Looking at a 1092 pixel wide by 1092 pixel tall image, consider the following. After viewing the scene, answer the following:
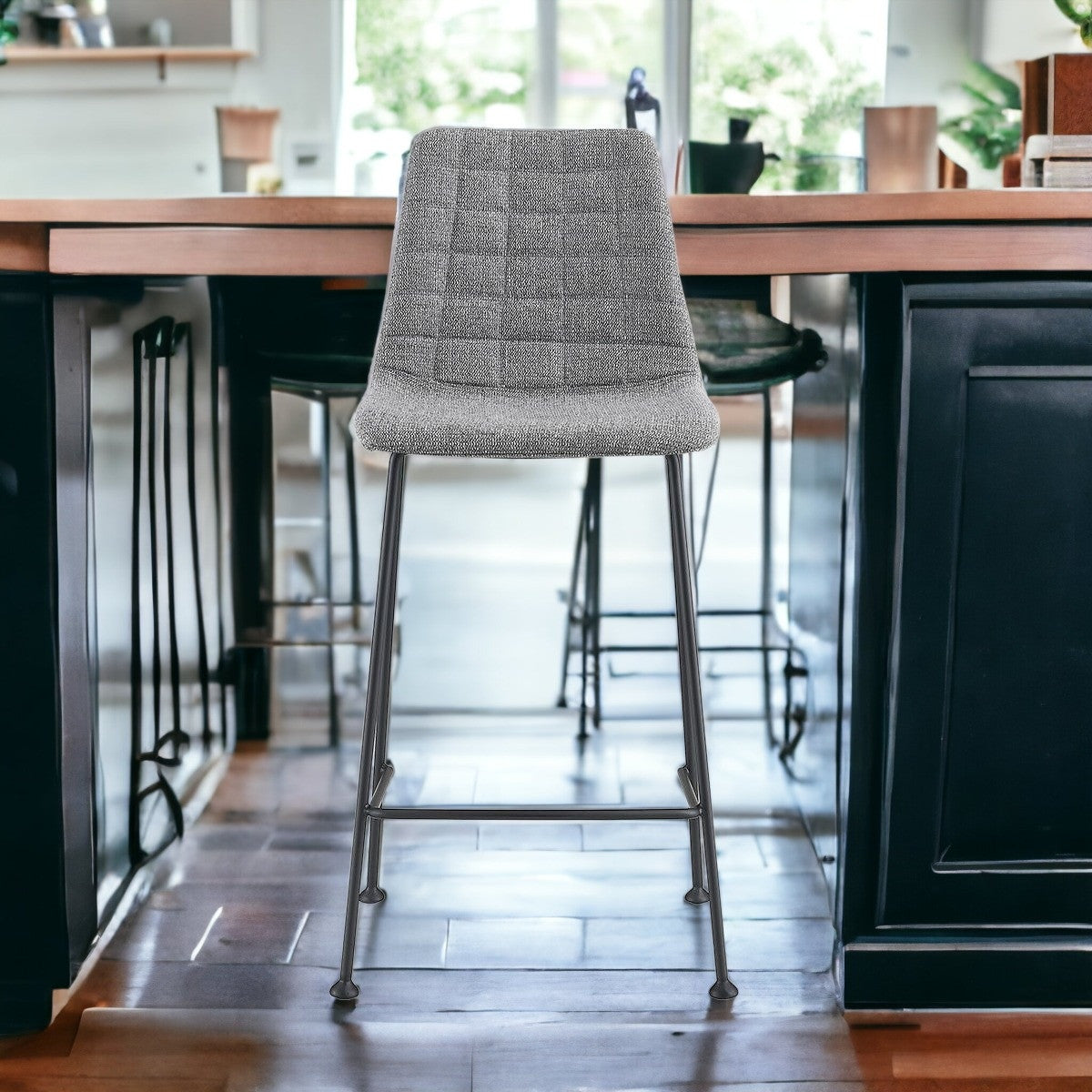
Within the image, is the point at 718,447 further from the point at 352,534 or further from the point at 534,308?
the point at 534,308

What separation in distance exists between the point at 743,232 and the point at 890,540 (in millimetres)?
391

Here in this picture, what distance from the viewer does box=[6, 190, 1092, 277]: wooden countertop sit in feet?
4.37

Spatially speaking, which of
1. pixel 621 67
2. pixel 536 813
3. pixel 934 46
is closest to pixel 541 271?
pixel 536 813

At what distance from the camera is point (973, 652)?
4.69ft

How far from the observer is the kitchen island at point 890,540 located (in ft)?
4.42

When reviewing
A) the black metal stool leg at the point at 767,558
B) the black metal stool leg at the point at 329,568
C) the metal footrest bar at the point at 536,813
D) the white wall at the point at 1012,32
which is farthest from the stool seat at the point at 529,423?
the white wall at the point at 1012,32

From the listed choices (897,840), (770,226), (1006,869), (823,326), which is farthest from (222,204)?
(1006,869)

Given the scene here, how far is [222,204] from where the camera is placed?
4.42 feet

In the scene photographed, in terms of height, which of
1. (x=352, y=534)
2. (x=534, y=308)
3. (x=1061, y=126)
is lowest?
(x=352, y=534)

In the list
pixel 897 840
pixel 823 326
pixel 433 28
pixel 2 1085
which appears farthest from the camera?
pixel 433 28

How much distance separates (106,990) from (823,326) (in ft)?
4.19

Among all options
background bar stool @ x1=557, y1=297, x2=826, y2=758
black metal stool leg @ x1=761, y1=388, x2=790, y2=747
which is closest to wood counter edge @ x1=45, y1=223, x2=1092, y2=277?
background bar stool @ x1=557, y1=297, x2=826, y2=758

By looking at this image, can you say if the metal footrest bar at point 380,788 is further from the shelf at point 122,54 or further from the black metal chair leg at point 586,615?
the shelf at point 122,54

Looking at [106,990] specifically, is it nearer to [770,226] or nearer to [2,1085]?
[2,1085]
